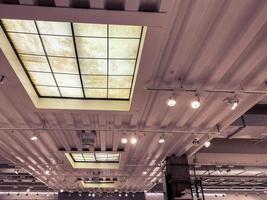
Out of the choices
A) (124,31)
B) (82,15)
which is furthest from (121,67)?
(82,15)

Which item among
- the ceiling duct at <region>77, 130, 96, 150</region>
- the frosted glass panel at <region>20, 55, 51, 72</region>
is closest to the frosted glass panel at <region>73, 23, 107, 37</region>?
the frosted glass panel at <region>20, 55, 51, 72</region>

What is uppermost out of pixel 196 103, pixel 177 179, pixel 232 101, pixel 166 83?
pixel 166 83

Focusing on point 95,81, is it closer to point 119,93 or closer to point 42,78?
point 119,93

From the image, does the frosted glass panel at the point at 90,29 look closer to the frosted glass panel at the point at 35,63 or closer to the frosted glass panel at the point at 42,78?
the frosted glass panel at the point at 35,63

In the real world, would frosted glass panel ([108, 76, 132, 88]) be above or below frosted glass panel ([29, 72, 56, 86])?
below

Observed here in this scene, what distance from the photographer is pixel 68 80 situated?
513cm

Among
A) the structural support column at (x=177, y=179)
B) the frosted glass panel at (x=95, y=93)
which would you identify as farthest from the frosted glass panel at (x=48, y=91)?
the structural support column at (x=177, y=179)

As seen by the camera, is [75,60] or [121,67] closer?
[75,60]

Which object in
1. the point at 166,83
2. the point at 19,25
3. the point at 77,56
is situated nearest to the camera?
the point at 19,25

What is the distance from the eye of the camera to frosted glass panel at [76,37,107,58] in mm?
4027

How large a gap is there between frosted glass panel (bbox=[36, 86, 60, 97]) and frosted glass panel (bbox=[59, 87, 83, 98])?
0.13 meters

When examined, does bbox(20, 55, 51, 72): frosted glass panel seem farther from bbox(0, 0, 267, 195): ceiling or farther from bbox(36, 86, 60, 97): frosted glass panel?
bbox(36, 86, 60, 97): frosted glass panel

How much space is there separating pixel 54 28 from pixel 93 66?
1113 millimetres

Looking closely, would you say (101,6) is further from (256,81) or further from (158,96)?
(256,81)
